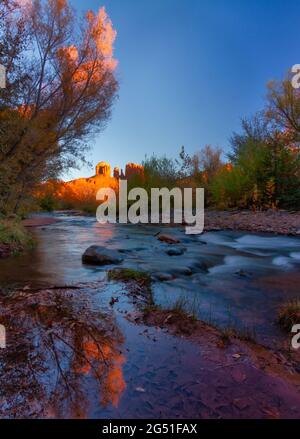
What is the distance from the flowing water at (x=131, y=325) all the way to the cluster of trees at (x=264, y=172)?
10.1m

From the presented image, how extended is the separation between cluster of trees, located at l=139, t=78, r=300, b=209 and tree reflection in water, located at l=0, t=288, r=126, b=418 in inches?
558

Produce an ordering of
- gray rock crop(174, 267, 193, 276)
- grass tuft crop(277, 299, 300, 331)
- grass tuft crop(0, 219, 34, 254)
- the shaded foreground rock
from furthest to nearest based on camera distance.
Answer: grass tuft crop(0, 219, 34, 254), the shaded foreground rock, gray rock crop(174, 267, 193, 276), grass tuft crop(277, 299, 300, 331)

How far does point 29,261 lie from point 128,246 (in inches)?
105

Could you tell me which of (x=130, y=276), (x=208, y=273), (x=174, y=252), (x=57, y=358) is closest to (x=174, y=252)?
(x=174, y=252)

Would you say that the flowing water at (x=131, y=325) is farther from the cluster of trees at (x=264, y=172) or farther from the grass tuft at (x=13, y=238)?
the cluster of trees at (x=264, y=172)

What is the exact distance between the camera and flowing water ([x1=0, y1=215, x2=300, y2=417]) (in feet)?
5.73

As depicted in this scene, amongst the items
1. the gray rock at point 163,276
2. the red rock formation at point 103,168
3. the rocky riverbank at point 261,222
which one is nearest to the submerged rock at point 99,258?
the gray rock at point 163,276

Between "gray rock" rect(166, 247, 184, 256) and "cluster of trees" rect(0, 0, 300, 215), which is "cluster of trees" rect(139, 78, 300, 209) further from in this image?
"gray rock" rect(166, 247, 184, 256)

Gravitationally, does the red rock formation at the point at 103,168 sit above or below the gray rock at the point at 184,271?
above

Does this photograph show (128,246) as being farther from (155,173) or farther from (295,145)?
(295,145)

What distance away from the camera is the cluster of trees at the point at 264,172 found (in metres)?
15.8

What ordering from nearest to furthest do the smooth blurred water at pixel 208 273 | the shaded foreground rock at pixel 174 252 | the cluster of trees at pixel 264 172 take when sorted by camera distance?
1. the smooth blurred water at pixel 208 273
2. the shaded foreground rock at pixel 174 252
3. the cluster of trees at pixel 264 172

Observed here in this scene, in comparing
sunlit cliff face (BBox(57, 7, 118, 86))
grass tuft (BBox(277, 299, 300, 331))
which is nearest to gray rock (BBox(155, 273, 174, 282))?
grass tuft (BBox(277, 299, 300, 331))

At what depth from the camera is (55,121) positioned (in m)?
11.5
